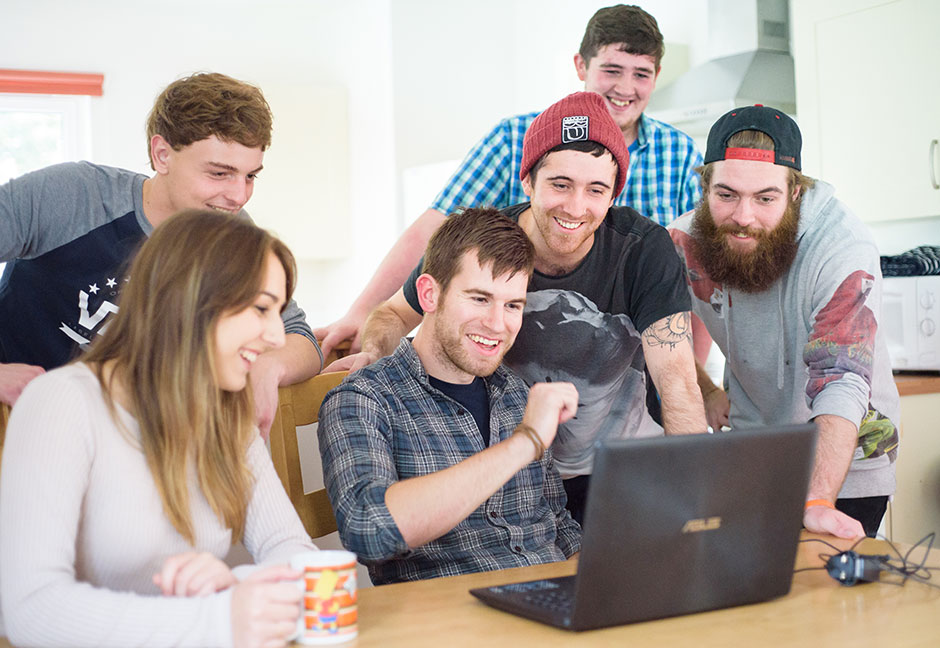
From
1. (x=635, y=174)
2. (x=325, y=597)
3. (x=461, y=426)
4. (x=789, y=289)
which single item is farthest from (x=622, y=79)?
(x=325, y=597)

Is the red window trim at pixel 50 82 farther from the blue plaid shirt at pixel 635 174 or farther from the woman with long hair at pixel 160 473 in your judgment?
the woman with long hair at pixel 160 473

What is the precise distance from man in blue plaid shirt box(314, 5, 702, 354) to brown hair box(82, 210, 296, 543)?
130 centimetres

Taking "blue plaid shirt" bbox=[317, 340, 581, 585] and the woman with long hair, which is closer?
the woman with long hair

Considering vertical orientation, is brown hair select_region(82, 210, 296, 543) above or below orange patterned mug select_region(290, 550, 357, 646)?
above

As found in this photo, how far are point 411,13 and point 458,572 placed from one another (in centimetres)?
390

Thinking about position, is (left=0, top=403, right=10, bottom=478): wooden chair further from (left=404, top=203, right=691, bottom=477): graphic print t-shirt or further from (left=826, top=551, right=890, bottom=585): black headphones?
(left=826, top=551, right=890, bottom=585): black headphones

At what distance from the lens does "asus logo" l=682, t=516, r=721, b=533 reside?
1.10m

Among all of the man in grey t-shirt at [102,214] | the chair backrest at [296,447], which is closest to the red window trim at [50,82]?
the man in grey t-shirt at [102,214]

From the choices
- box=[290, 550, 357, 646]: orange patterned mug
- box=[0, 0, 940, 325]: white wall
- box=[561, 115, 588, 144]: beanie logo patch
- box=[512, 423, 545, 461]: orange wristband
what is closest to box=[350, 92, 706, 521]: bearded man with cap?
box=[561, 115, 588, 144]: beanie logo patch

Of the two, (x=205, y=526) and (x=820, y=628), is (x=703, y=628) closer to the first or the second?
(x=820, y=628)

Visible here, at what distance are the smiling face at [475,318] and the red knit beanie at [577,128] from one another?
0.30 m

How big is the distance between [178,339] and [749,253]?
1.29 meters

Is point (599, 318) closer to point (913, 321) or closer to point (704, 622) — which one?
point (704, 622)

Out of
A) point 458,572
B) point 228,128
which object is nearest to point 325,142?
point 228,128
